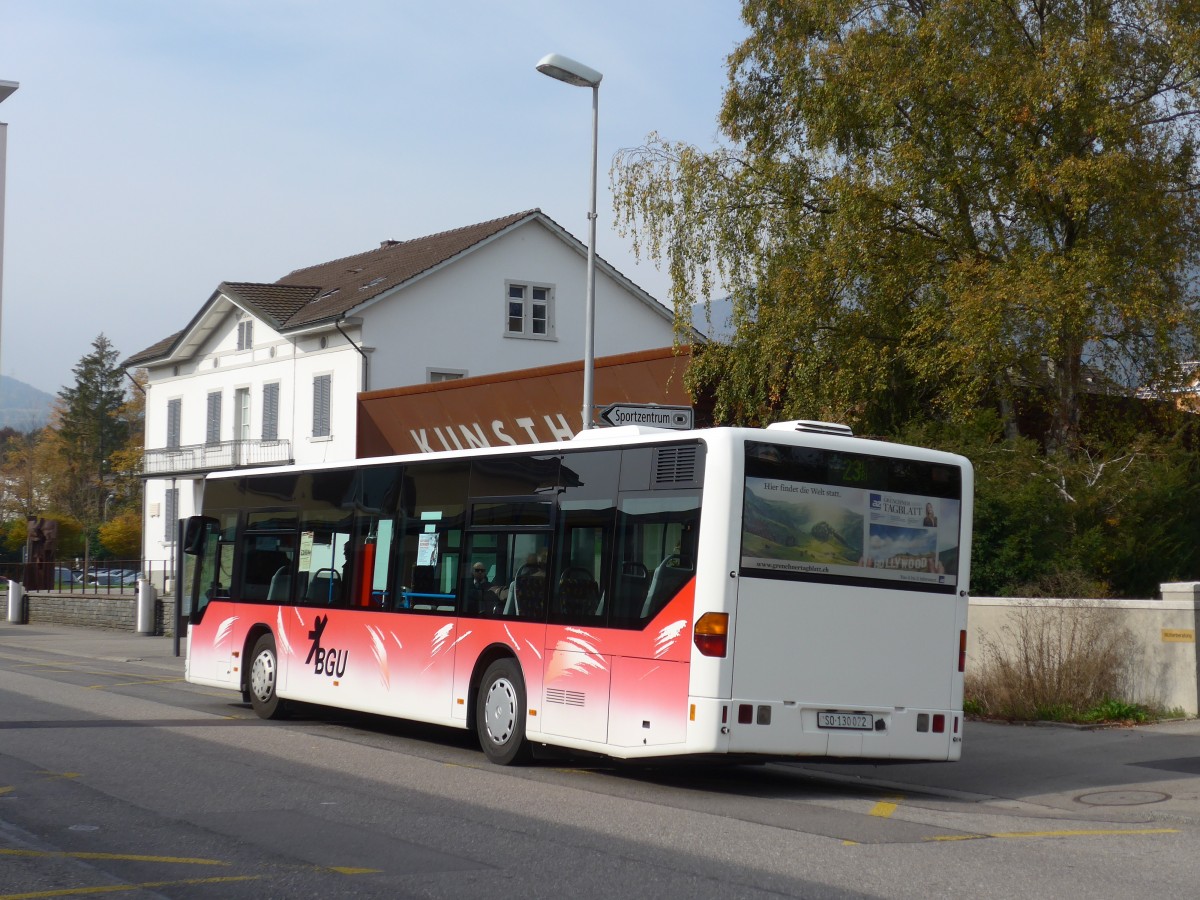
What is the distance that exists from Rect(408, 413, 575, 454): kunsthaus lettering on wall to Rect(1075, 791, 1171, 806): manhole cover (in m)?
17.3

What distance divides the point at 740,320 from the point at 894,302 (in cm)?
263

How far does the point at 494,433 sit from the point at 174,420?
28.1m

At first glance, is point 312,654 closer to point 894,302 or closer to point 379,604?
point 379,604

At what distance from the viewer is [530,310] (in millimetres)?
47250

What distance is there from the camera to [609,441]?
12.2 m

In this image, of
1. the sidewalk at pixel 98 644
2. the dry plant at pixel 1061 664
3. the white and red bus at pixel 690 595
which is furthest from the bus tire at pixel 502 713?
the sidewalk at pixel 98 644

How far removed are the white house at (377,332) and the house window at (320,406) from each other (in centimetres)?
4

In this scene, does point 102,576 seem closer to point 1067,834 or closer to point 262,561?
point 262,561

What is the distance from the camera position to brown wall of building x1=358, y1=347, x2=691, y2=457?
26141 millimetres

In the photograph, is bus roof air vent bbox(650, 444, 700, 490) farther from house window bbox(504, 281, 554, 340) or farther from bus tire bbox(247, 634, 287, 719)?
house window bbox(504, 281, 554, 340)

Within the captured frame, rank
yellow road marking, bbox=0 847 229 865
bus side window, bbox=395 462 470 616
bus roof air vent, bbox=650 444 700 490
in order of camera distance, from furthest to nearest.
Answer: bus side window, bbox=395 462 470 616 < bus roof air vent, bbox=650 444 700 490 < yellow road marking, bbox=0 847 229 865

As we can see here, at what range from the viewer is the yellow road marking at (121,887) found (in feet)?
23.1

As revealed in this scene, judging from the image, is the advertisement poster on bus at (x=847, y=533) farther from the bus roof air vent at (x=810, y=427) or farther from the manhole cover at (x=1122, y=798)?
the manhole cover at (x=1122, y=798)

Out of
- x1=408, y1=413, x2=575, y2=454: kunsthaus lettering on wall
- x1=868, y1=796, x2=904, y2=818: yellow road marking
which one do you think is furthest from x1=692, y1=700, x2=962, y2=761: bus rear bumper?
x1=408, y1=413, x2=575, y2=454: kunsthaus lettering on wall
